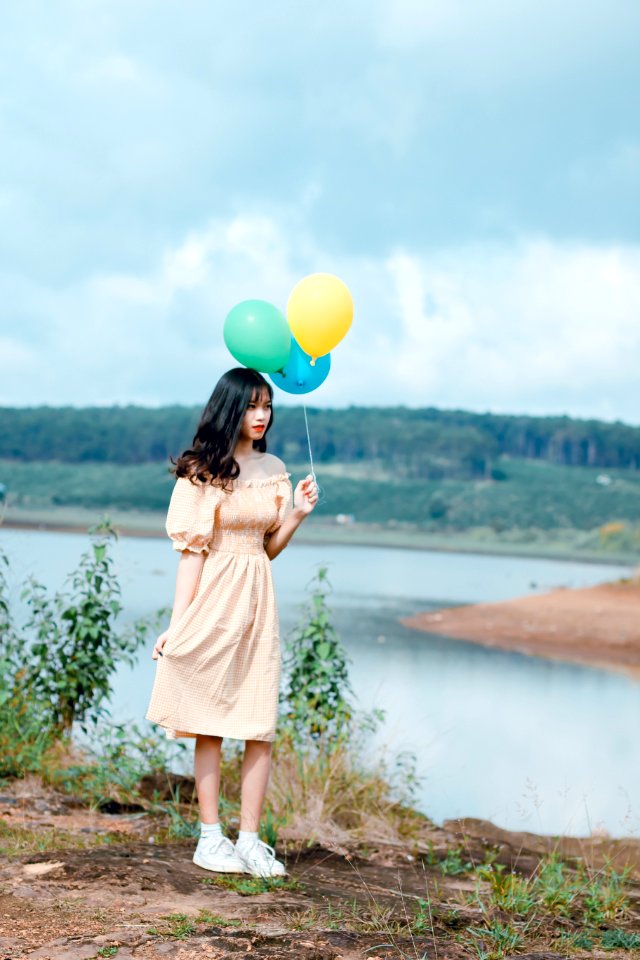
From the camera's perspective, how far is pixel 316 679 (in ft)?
20.0

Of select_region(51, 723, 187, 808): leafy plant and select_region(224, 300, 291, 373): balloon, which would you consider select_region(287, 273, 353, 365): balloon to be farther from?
select_region(51, 723, 187, 808): leafy plant

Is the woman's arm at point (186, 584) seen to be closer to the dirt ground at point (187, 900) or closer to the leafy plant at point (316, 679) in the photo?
the dirt ground at point (187, 900)

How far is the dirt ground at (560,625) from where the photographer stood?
55.1ft

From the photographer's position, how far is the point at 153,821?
4.91 m

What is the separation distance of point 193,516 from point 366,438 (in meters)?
75.2

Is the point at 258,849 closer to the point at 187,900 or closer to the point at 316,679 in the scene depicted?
the point at 187,900

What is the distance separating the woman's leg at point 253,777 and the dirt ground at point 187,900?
0.25 m

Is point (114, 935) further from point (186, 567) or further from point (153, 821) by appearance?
point (153, 821)

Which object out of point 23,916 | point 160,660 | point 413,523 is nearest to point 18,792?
point 160,660

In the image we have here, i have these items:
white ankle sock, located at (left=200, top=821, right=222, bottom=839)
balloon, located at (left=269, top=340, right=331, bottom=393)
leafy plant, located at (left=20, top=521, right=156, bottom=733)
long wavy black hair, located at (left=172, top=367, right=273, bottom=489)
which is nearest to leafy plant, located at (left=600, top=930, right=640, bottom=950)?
white ankle sock, located at (left=200, top=821, right=222, bottom=839)

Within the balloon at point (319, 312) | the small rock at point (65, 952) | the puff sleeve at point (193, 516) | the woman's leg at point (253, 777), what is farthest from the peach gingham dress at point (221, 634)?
the small rock at point (65, 952)

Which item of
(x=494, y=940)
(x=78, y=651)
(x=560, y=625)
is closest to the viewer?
(x=494, y=940)

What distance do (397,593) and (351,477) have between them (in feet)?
154

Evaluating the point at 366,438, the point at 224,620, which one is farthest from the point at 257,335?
the point at 366,438
